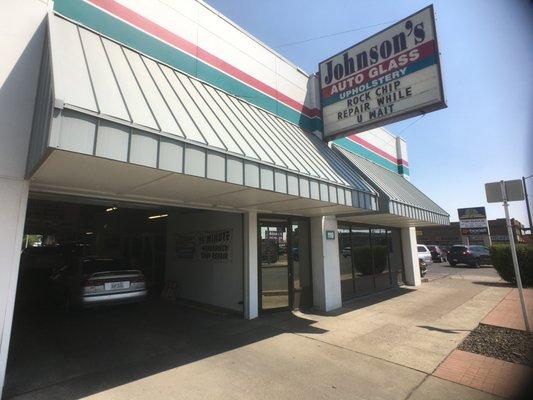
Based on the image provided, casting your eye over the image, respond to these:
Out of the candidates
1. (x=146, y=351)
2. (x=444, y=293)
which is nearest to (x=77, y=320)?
(x=146, y=351)

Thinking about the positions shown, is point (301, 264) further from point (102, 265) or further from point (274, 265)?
point (102, 265)

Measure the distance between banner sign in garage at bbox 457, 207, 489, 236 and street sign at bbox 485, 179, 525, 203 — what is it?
31.2 meters

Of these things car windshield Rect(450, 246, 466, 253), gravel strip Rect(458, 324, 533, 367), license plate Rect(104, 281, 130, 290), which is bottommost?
gravel strip Rect(458, 324, 533, 367)

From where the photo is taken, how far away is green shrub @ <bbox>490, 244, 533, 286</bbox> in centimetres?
1319

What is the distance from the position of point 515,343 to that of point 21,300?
44.8 feet

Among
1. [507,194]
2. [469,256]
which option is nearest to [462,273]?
[469,256]

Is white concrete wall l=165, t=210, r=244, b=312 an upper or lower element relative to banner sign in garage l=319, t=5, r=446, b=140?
lower

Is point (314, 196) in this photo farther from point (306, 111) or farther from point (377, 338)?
point (306, 111)

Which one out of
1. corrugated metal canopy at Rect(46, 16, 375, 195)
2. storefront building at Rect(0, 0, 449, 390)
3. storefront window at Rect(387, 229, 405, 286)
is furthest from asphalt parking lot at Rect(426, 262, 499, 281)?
corrugated metal canopy at Rect(46, 16, 375, 195)

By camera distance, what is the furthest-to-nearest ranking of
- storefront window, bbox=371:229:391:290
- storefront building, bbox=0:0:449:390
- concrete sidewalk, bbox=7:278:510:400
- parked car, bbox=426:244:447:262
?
parked car, bbox=426:244:447:262 → storefront window, bbox=371:229:391:290 → concrete sidewalk, bbox=7:278:510:400 → storefront building, bbox=0:0:449:390

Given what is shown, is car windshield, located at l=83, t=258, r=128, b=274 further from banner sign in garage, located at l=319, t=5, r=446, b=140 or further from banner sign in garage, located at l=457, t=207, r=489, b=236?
banner sign in garage, located at l=457, t=207, r=489, b=236

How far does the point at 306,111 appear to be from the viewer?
1015cm

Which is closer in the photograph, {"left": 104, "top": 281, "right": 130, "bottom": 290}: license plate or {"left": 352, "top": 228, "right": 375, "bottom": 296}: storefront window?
{"left": 104, "top": 281, "right": 130, "bottom": 290}: license plate

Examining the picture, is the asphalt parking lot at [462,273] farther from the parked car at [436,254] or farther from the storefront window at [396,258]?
the parked car at [436,254]
